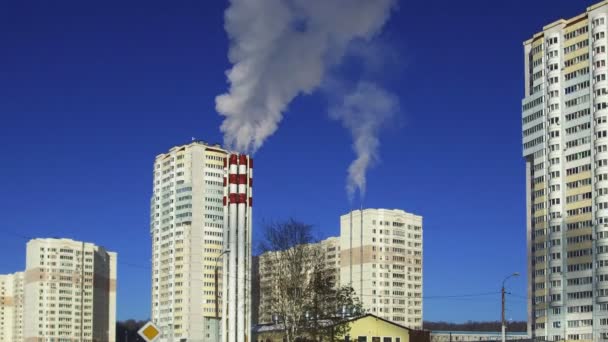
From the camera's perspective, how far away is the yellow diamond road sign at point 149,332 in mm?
24781

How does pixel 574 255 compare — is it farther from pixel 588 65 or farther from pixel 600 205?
pixel 588 65

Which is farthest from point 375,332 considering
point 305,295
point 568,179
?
point 568,179

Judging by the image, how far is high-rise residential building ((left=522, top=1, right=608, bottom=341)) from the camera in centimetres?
15338

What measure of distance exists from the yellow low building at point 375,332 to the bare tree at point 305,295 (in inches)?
424

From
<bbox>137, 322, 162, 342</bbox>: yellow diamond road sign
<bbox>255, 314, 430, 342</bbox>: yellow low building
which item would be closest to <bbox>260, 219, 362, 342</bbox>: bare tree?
<bbox>255, 314, 430, 342</bbox>: yellow low building

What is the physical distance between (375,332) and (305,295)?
20.5m

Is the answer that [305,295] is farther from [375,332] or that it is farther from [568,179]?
[568,179]

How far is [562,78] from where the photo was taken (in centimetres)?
16550

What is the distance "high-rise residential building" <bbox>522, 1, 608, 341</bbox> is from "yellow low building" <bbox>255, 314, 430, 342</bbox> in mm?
52016

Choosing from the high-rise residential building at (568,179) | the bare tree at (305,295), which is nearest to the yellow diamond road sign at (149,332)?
the bare tree at (305,295)

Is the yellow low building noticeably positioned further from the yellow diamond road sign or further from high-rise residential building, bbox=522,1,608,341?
the yellow diamond road sign

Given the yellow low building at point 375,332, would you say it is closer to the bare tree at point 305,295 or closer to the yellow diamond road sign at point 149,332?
the bare tree at point 305,295

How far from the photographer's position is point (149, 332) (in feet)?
81.7

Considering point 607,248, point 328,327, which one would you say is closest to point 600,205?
point 607,248
